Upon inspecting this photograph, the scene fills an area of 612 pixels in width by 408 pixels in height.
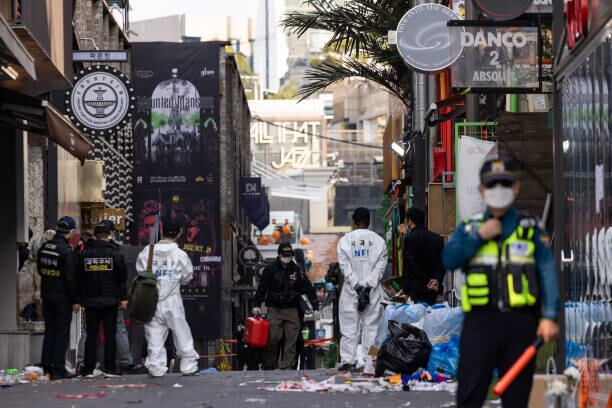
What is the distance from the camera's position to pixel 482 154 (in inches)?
590

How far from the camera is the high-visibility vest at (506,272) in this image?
7.79m

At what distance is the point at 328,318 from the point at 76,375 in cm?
5392

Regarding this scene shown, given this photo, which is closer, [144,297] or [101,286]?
[144,297]

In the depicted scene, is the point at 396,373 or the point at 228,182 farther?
the point at 228,182

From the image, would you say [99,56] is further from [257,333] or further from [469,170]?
[469,170]

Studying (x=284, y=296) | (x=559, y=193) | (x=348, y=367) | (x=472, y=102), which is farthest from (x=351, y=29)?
(x=559, y=193)

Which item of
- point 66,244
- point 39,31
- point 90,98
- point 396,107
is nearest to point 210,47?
point 396,107

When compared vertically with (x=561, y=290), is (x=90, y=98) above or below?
above

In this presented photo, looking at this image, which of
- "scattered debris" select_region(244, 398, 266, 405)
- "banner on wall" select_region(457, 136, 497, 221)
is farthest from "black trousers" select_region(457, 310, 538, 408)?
"banner on wall" select_region(457, 136, 497, 221)

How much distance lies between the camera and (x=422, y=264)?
16.2 meters

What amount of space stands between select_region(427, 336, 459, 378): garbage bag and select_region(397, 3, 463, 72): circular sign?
19.9 ft

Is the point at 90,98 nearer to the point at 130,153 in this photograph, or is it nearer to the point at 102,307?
the point at 102,307

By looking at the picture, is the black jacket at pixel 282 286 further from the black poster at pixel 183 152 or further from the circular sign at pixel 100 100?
the black poster at pixel 183 152

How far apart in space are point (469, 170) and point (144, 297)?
3.77 meters
